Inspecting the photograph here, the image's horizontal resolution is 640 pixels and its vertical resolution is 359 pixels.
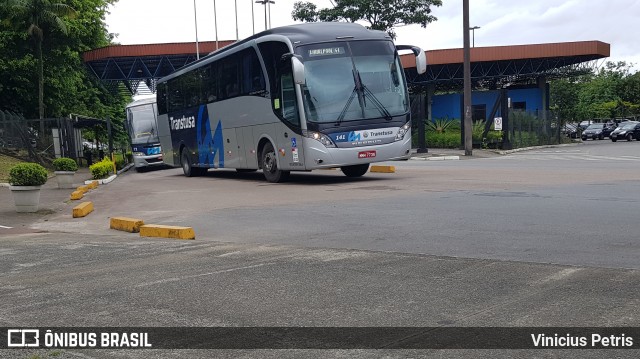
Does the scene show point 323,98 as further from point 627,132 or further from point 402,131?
point 627,132

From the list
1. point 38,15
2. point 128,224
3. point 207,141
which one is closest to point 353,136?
point 128,224

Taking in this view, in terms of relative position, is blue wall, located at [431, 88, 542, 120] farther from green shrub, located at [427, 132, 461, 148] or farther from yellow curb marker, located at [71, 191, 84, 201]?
yellow curb marker, located at [71, 191, 84, 201]

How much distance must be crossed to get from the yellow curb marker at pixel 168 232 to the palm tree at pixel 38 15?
33.4m

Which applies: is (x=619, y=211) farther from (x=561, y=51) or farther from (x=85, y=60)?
(x=85, y=60)

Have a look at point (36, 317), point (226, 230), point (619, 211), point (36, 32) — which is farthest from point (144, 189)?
point (36, 32)

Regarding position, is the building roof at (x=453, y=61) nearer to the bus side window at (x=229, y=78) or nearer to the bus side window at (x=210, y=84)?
the bus side window at (x=210, y=84)

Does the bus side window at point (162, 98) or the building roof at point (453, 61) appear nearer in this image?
the bus side window at point (162, 98)

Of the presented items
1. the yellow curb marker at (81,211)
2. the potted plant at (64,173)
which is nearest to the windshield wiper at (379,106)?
the yellow curb marker at (81,211)

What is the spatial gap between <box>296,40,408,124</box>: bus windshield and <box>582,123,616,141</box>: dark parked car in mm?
47537


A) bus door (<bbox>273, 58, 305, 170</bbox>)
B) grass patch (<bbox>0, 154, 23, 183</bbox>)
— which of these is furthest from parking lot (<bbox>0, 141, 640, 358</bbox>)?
grass patch (<bbox>0, 154, 23, 183</bbox>)

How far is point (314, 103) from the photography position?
57.4ft

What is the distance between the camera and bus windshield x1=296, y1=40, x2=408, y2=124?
689 inches

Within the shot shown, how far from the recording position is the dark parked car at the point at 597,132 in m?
61.0

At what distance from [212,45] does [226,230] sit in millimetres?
52758
